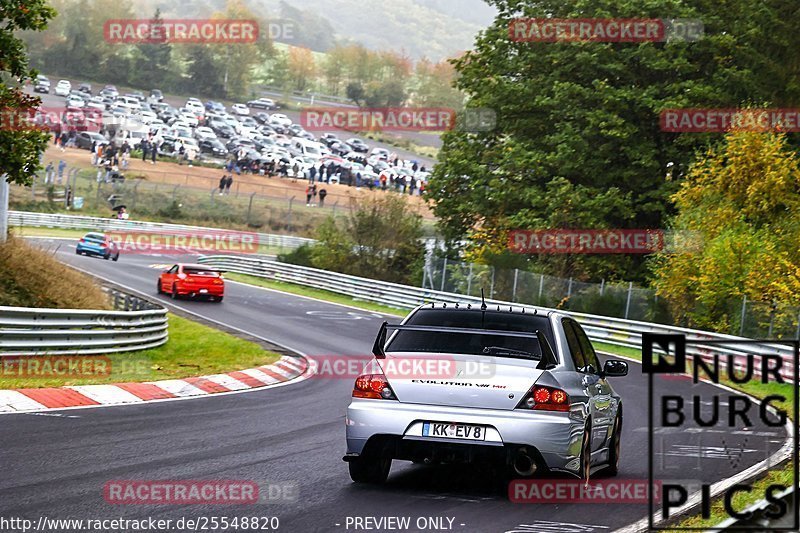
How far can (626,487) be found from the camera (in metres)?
10.6

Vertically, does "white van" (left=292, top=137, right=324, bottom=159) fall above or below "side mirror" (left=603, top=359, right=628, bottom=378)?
above

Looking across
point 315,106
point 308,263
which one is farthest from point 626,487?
point 315,106

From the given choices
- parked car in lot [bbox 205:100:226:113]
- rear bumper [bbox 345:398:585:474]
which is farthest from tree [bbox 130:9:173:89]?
rear bumper [bbox 345:398:585:474]

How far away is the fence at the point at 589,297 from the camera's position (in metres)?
31.5

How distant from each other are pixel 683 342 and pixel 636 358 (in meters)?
26.8

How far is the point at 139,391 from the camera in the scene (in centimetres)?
1636

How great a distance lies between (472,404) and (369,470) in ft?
3.67

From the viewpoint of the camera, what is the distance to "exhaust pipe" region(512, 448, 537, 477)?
9.14 metres

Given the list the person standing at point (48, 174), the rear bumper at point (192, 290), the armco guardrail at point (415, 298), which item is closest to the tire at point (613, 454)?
the armco guardrail at point (415, 298)

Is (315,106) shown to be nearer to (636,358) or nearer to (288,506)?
(636,358)

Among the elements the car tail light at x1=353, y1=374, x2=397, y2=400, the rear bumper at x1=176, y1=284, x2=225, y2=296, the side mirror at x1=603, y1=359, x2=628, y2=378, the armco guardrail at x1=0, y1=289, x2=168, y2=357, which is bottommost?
the rear bumper at x1=176, y1=284, x2=225, y2=296

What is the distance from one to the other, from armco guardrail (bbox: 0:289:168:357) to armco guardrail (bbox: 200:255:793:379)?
5918mm

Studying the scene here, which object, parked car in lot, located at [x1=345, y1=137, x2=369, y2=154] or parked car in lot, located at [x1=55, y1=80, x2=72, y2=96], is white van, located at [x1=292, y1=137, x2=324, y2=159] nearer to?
parked car in lot, located at [x1=345, y1=137, x2=369, y2=154]

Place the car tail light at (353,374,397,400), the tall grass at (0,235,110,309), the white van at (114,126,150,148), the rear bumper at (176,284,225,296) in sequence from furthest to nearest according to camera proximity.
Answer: the white van at (114,126,150,148), the rear bumper at (176,284,225,296), the tall grass at (0,235,110,309), the car tail light at (353,374,397,400)
